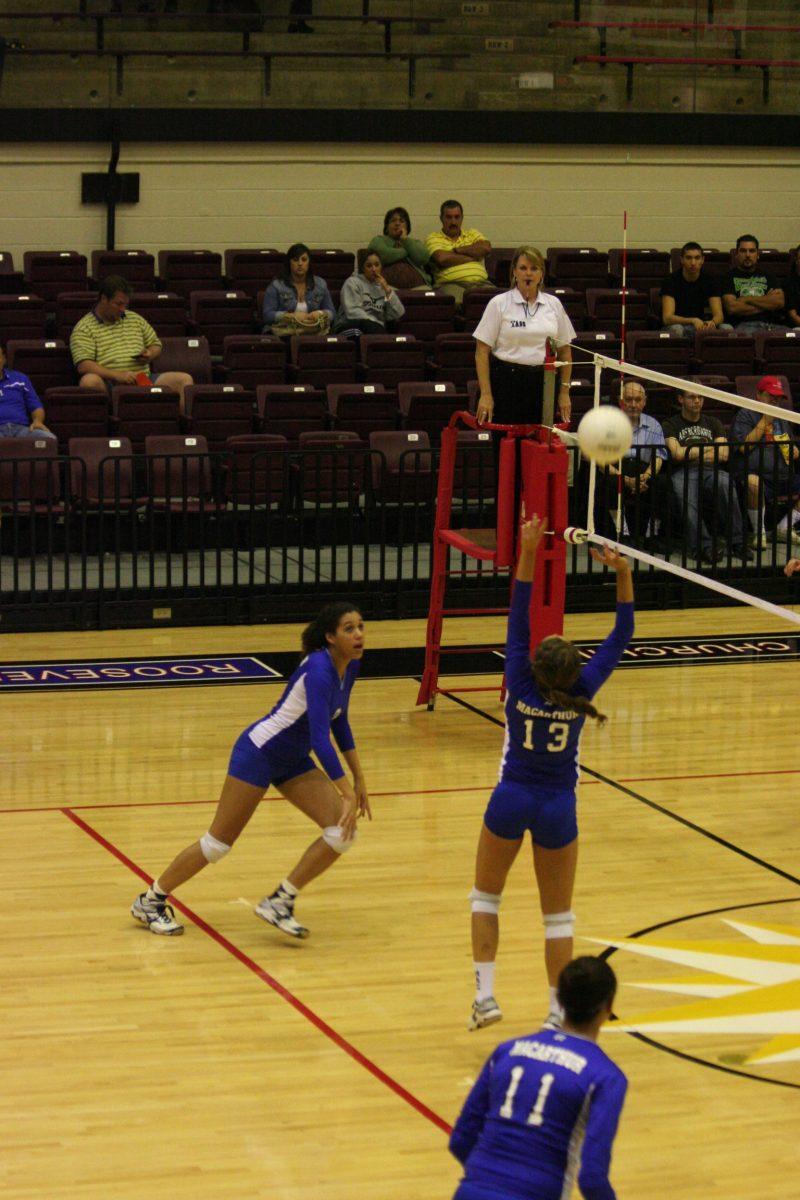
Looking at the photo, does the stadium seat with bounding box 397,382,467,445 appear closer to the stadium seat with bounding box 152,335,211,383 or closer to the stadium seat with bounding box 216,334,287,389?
the stadium seat with bounding box 216,334,287,389

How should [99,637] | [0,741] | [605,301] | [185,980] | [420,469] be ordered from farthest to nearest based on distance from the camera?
1. [605,301]
2. [420,469]
3. [99,637]
4. [0,741]
5. [185,980]

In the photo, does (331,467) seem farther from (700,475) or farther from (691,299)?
(691,299)

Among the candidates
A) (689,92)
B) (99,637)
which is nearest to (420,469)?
(99,637)

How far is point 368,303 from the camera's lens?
674 inches

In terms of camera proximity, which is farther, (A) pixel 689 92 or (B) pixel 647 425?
(A) pixel 689 92

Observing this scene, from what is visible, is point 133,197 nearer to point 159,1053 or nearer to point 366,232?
point 366,232

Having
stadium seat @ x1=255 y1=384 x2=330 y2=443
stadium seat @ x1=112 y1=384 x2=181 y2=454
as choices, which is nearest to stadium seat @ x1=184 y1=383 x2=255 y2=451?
stadium seat @ x1=255 y1=384 x2=330 y2=443

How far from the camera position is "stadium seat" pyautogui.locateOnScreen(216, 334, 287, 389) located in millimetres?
16062

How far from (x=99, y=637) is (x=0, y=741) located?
2.69 meters

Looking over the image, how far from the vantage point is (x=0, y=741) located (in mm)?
10852

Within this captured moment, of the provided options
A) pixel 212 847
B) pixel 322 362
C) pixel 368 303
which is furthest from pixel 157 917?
pixel 368 303

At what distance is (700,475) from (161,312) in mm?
5331

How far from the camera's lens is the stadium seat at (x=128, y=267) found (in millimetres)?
17703

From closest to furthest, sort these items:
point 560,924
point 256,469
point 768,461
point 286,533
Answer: point 560,924 → point 286,533 → point 256,469 → point 768,461
